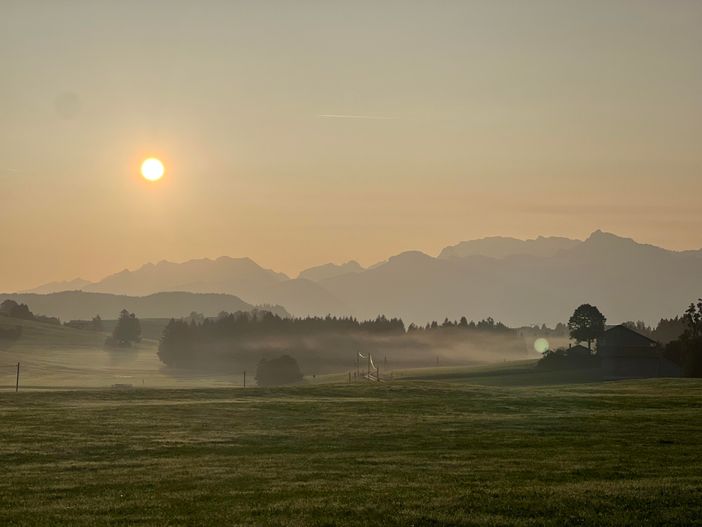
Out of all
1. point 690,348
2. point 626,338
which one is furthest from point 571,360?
point 690,348

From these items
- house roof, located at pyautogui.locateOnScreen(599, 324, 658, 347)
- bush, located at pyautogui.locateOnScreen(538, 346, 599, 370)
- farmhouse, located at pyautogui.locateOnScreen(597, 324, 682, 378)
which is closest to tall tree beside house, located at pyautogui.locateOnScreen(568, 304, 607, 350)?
bush, located at pyautogui.locateOnScreen(538, 346, 599, 370)

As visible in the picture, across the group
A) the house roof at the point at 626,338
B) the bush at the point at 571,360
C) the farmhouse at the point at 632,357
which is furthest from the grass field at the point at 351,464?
the bush at the point at 571,360

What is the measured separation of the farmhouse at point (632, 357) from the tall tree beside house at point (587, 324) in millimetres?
15170

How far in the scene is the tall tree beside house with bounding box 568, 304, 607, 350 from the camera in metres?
192

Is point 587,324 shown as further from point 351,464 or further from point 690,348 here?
point 351,464

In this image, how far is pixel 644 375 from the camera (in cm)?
16625

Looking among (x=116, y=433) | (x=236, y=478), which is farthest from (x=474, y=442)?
(x=116, y=433)

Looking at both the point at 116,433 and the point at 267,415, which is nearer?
the point at 116,433

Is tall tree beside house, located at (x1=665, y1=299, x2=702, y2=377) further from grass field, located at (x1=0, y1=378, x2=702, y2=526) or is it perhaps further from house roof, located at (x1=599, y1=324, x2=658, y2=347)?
grass field, located at (x1=0, y1=378, x2=702, y2=526)

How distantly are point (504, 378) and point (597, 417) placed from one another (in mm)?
115315

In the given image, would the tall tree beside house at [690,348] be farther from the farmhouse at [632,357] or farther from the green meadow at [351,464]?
the green meadow at [351,464]

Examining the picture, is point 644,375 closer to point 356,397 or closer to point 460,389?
point 460,389

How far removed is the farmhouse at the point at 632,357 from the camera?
546 feet

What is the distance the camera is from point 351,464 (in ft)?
131
